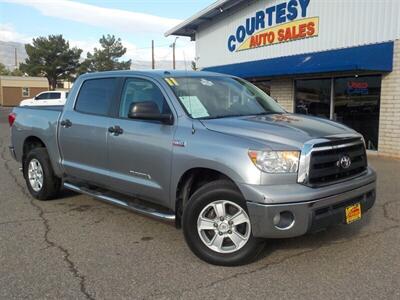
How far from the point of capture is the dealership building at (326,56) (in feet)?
37.5

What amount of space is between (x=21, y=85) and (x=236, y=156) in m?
64.8

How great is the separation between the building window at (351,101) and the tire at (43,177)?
7773 millimetres

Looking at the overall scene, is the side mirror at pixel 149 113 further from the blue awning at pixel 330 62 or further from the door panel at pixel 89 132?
the blue awning at pixel 330 62

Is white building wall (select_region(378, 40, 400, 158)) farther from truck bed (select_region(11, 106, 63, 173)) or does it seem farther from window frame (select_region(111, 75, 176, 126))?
truck bed (select_region(11, 106, 63, 173))

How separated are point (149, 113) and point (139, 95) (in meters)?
0.66

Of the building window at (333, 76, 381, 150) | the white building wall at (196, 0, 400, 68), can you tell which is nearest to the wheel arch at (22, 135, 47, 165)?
the building window at (333, 76, 381, 150)

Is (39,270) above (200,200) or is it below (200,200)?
below

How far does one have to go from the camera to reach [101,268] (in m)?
4.30

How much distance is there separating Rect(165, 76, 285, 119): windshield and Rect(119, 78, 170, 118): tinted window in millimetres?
179

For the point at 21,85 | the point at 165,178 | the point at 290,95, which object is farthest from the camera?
the point at 21,85

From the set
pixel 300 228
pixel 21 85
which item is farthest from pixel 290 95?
pixel 21 85

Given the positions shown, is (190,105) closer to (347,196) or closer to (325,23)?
(347,196)

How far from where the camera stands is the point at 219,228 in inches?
172

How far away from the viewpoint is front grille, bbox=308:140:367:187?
4.08m
